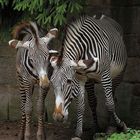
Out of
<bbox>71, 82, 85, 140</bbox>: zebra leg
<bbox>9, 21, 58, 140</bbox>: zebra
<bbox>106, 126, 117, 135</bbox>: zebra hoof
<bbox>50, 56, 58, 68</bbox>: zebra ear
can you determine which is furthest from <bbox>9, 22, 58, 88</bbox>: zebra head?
<bbox>106, 126, 117, 135</bbox>: zebra hoof

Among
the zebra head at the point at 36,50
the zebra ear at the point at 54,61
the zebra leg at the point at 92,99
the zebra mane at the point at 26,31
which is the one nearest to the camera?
the zebra ear at the point at 54,61

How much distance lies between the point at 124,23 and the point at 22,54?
213 centimetres

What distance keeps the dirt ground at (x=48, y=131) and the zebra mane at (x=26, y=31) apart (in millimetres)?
1699

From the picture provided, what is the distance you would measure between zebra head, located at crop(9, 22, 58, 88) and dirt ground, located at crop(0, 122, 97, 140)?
1.56 m

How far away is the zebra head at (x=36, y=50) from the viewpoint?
688 cm

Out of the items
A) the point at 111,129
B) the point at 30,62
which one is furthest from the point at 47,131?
the point at 30,62

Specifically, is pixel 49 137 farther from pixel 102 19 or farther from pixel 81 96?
pixel 102 19

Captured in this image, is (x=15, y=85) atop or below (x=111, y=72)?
below

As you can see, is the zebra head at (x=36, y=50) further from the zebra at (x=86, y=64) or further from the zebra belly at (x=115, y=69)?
the zebra belly at (x=115, y=69)

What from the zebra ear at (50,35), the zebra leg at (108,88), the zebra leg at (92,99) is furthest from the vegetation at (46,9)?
the zebra leg at (92,99)

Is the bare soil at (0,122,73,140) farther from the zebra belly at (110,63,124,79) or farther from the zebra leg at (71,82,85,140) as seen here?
the zebra belly at (110,63,124,79)

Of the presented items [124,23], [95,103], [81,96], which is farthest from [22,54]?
[124,23]

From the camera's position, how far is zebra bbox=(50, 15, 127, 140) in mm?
6691

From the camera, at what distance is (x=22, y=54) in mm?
7375
